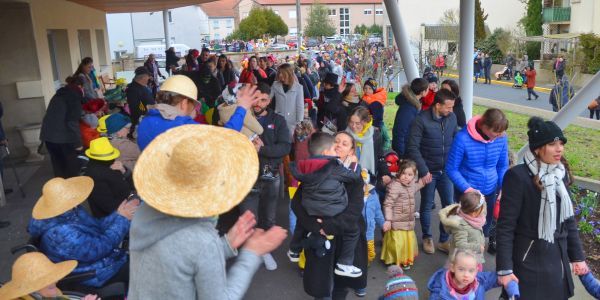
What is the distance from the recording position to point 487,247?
5.21m

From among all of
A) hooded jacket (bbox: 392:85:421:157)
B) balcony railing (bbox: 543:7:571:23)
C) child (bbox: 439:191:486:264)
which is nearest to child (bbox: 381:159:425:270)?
child (bbox: 439:191:486:264)

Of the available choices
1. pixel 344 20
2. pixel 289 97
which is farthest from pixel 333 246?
pixel 344 20

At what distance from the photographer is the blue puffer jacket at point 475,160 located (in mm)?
4445

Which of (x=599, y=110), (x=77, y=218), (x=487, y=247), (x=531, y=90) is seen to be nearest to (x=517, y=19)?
(x=531, y=90)

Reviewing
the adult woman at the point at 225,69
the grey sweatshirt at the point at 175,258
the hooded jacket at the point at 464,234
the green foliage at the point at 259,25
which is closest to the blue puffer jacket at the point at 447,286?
the hooded jacket at the point at 464,234

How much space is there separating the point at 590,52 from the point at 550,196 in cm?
2715

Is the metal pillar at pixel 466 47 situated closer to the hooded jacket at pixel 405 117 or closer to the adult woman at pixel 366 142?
the hooded jacket at pixel 405 117

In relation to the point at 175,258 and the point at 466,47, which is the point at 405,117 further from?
the point at 175,258

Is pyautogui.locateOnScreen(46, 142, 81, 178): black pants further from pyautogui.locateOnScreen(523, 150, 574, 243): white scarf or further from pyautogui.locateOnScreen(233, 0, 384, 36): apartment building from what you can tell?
pyautogui.locateOnScreen(233, 0, 384, 36): apartment building

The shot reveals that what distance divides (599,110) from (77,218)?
1616cm

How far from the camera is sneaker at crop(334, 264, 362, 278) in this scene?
3.63 metres

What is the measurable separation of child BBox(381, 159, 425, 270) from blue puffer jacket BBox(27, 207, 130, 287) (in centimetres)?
248

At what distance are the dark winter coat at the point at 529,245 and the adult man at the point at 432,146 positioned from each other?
5.96 ft

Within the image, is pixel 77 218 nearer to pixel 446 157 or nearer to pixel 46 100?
pixel 446 157
